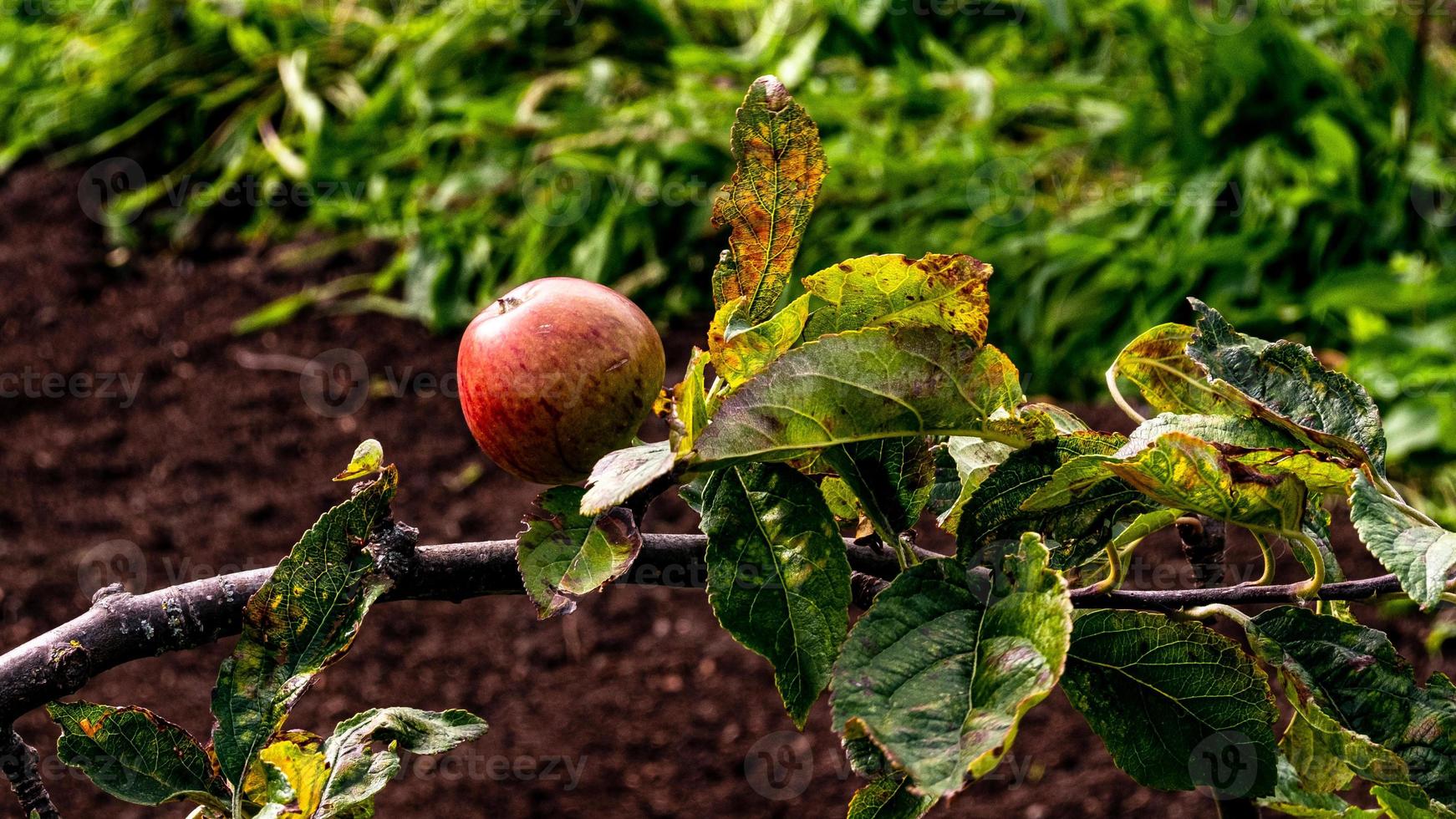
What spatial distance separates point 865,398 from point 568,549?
14 centimetres

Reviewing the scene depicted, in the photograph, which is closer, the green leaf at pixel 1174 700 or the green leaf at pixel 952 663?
the green leaf at pixel 952 663

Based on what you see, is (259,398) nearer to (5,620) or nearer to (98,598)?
(5,620)

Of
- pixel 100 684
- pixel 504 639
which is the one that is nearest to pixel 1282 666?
pixel 504 639

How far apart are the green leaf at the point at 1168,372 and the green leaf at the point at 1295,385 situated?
0.03 m

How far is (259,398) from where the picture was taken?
11.6 feet

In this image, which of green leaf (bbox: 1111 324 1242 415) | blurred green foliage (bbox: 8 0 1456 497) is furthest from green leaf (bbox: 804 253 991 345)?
blurred green foliage (bbox: 8 0 1456 497)

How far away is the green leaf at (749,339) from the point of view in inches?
20.5
